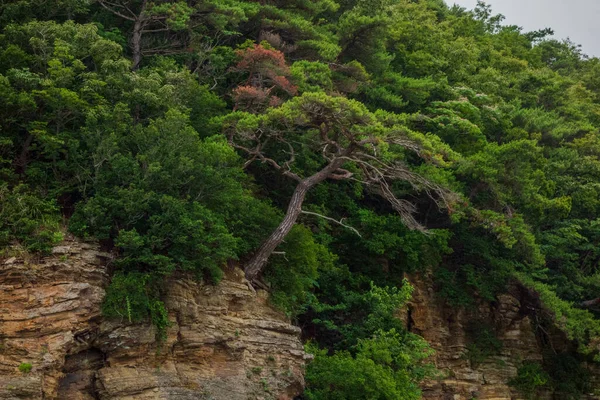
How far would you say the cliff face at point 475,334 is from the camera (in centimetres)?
2336

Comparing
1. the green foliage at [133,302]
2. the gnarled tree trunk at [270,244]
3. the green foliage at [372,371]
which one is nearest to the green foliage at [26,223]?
the green foliage at [133,302]

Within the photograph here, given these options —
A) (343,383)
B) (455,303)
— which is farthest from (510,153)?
(343,383)

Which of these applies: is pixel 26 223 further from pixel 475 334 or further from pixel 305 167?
pixel 475 334

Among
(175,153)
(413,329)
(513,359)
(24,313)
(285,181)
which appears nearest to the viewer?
(24,313)

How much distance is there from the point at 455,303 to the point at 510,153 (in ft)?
20.0

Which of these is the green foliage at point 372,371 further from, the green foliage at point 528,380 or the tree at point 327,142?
the green foliage at point 528,380

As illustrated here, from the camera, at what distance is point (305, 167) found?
20844mm

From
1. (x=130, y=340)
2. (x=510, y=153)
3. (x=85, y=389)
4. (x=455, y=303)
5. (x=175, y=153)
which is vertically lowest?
(x=85, y=389)

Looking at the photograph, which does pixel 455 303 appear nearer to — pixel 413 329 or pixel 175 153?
pixel 413 329

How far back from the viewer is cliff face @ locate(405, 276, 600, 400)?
2336 cm

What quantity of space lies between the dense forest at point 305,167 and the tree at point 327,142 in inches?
3.2

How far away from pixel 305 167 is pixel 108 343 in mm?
9454

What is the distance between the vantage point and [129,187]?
47.2 feet

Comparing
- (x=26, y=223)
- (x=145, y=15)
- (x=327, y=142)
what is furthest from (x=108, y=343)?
(x=145, y=15)
